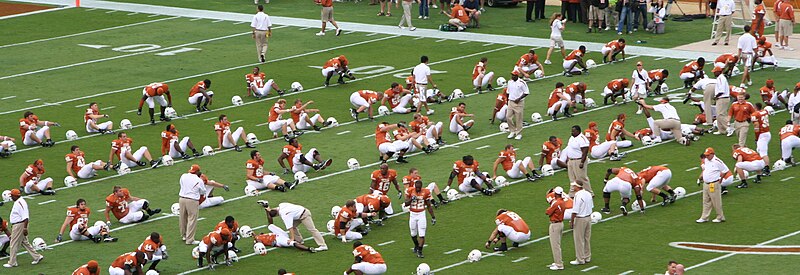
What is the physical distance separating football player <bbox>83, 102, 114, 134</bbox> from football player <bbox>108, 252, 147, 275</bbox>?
1207cm

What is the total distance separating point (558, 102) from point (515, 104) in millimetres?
2346

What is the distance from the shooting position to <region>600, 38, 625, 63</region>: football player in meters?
42.3

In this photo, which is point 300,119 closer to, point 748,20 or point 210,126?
point 210,126

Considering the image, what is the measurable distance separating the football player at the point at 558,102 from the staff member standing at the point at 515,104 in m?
1.95

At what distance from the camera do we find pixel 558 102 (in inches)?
1430

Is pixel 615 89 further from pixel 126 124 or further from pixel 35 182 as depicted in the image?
pixel 35 182

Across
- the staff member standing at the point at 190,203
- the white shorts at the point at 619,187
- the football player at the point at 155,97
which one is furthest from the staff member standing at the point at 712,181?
the football player at the point at 155,97

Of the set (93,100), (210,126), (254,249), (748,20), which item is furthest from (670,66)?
(254,249)

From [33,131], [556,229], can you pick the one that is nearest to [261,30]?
[33,131]

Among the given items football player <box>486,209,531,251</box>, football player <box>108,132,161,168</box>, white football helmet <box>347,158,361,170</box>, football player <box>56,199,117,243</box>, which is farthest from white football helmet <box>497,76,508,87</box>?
football player <box>56,199,117,243</box>

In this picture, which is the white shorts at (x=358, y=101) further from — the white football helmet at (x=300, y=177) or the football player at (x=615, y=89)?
the football player at (x=615, y=89)

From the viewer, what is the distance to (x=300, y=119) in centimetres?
3612

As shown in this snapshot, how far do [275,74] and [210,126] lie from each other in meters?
6.10

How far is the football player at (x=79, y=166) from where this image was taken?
3238 cm
